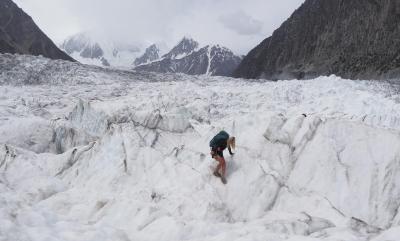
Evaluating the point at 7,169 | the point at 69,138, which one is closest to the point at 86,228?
the point at 7,169

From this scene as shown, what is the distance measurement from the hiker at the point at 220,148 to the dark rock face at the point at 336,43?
190 feet

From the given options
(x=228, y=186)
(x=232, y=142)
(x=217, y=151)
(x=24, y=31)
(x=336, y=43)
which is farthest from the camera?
(x=24, y=31)

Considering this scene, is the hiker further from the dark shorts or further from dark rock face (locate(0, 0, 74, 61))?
dark rock face (locate(0, 0, 74, 61))

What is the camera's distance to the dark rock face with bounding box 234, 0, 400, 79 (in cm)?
7206

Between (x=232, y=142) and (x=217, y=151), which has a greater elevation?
(x=232, y=142)

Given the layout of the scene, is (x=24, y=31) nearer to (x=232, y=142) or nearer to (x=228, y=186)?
(x=232, y=142)

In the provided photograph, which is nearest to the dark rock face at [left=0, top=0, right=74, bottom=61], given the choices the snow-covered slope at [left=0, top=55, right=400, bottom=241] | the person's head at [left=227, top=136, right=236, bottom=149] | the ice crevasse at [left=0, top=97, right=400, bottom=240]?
the snow-covered slope at [left=0, top=55, right=400, bottom=241]

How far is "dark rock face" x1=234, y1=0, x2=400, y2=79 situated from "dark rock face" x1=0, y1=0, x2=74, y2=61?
164 ft

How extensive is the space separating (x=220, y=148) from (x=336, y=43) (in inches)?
3139

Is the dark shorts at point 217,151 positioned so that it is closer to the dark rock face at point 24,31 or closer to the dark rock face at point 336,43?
the dark rock face at point 336,43

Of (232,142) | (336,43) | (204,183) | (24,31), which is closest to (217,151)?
(232,142)

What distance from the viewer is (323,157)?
10703mm

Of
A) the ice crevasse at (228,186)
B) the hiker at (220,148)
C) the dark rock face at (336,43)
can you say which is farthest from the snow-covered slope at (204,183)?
the dark rock face at (336,43)

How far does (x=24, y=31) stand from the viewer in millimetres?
118188
